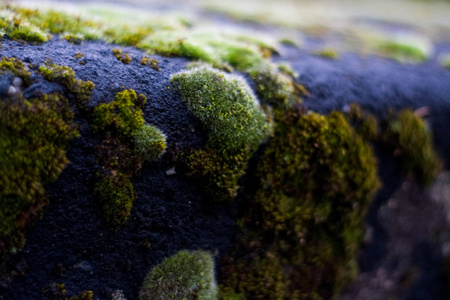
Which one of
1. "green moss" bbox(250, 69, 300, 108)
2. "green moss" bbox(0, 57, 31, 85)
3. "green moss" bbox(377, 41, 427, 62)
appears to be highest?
"green moss" bbox(377, 41, 427, 62)

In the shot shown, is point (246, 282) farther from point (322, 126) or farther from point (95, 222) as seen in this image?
point (322, 126)

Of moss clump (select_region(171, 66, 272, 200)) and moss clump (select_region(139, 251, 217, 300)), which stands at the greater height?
moss clump (select_region(171, 66, 272, 200))

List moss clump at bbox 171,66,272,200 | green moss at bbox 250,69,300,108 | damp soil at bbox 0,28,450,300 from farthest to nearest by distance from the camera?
1. green moss at bbox 250,69,300,108
2. moss clump at bbox 171,66,272,200
3. damp soil at bbox 0,28,450,300

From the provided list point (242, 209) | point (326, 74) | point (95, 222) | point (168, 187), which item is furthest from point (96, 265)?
point (326, 74)

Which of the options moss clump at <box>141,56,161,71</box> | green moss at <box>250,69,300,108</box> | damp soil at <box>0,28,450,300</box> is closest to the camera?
damp soil at <box>0,28,450,300</box>

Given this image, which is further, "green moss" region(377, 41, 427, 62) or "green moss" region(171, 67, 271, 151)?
Result: "green moss" region(377, 41, 427, 62)

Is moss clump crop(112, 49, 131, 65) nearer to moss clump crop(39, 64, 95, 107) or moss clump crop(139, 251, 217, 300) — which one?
moss clump crop(39, 64, 95, 107)

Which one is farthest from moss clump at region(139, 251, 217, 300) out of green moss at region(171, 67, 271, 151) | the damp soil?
green moss at region(171, 67, 271, 151)
